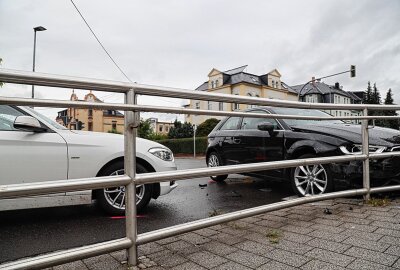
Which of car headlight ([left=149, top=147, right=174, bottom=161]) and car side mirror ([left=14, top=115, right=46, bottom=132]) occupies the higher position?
car side mirror ([left=14, top=115, right=46, bottom=132])

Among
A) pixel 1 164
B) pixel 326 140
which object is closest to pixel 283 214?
pixel 326 140

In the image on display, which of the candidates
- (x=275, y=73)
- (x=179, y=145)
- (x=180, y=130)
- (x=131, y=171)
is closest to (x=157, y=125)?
(x=180, y=130)

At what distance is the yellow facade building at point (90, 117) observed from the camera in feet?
7.13

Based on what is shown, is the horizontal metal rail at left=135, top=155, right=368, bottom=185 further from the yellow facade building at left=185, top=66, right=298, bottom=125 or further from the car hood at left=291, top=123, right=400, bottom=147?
the yellow facade building at left=185, top=66, right=298, bottom=125

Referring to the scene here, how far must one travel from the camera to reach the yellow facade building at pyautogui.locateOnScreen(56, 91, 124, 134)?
7.13ft

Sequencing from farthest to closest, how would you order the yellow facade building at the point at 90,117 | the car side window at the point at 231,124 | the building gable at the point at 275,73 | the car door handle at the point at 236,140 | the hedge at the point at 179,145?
the building gable at the point at 275,73
the car side window at the point at 231,124
the car door handle at the point at 236,140
the hedge at the point at 179,145
the yellow facade building at the point at 90,117

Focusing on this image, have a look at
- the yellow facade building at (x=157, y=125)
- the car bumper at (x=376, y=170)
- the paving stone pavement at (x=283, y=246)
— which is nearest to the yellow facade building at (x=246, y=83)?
the car bumper at (x=376, y=170)

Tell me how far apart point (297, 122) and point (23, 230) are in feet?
13.2

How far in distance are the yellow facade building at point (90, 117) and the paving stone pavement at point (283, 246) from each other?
0.97 m

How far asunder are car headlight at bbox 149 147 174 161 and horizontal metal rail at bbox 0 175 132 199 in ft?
6.77

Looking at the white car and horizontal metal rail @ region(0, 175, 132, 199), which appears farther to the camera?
the white car

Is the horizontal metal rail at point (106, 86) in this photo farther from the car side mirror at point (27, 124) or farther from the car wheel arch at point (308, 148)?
the car wheel arch at point (308, 148)

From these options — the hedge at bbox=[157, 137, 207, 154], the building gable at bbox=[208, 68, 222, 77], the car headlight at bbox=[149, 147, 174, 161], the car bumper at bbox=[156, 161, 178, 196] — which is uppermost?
the building gable at bbox=[208, 68, 222, 77]

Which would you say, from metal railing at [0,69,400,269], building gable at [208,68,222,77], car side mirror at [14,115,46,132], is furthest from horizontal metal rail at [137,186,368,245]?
building gable at [208,68,222,77]
